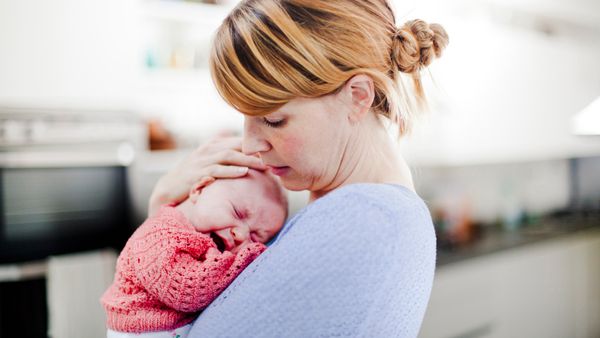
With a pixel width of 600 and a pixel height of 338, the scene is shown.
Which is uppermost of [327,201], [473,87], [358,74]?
[358,74]

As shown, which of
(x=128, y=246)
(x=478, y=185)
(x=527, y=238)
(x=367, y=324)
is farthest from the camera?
(x=478, y=185)

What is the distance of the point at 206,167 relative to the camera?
91 centimetres

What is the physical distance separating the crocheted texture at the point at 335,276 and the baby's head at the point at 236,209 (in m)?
0.19

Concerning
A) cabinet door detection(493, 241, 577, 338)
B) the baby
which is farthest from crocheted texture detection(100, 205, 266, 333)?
cabinet door detection(493, 241, 577, 338)

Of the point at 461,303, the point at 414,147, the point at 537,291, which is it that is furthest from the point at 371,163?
the point at 537,291

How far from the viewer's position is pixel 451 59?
124 inches

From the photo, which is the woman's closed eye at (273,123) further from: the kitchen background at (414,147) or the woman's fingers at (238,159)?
the kitchen background at (414,147)

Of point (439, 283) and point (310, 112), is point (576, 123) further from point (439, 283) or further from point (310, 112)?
point (310, 112)

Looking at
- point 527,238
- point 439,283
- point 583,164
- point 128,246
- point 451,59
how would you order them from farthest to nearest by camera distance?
point 583,164
point 451,59
point 527,238
point 439,283
point 128,246

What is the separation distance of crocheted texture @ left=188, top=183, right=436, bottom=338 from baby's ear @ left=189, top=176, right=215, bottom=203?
257mm

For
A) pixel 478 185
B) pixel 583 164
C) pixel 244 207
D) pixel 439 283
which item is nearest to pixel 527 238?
pixel 478 185

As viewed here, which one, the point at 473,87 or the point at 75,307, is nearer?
the point at 75,307

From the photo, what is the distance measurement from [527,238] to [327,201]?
8.54 ft

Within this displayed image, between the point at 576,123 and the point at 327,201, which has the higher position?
the point at 327,201
